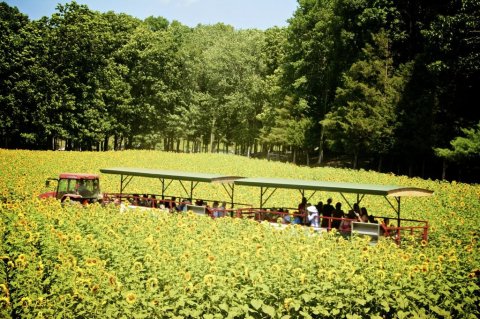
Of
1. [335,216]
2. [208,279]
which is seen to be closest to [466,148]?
[335,216]

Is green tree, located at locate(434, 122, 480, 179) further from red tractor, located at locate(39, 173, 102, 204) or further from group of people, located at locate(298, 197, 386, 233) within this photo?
red tractor, located at locate(39, 173, 102, 204)

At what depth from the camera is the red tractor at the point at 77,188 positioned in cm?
2116

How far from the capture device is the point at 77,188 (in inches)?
851

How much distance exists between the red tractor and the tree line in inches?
956

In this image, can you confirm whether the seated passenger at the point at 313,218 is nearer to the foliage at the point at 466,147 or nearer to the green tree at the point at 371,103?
the foliage at the point at 466,147

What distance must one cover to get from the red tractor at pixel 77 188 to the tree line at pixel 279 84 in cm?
2429

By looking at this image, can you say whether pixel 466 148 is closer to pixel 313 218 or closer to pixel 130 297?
pixel 313 218

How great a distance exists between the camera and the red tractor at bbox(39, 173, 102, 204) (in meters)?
21.2

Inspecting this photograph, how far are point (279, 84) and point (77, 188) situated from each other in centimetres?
4067

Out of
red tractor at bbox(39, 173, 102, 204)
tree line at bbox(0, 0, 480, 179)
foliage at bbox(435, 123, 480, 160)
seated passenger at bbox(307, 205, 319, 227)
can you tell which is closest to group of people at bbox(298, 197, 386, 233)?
seated passenger at bbox(307, 205, 319, 227)

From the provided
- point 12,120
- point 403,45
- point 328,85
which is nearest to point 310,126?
point 328,85

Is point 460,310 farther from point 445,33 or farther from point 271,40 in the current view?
point 271,40

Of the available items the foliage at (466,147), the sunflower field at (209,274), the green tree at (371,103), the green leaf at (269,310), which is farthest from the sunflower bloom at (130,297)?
the green tree at (371,103)

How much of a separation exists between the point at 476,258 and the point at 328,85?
4300 centimetres
